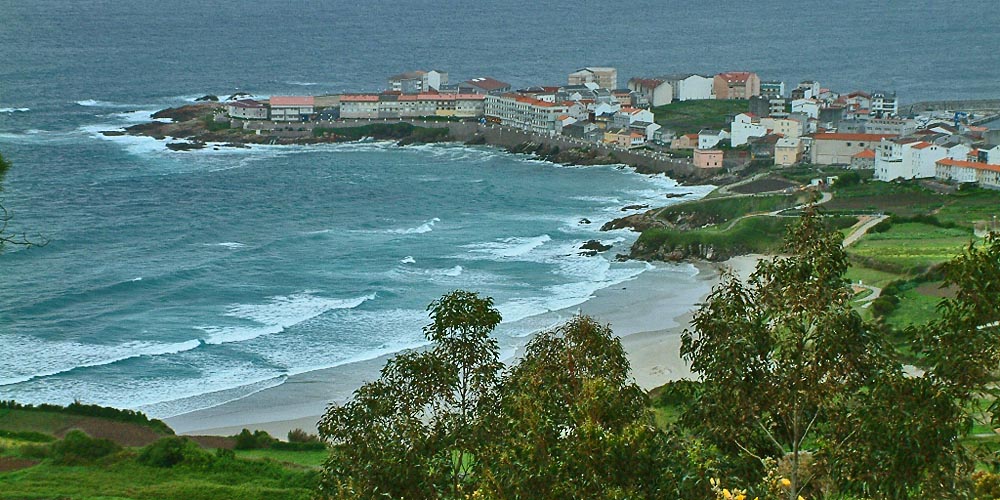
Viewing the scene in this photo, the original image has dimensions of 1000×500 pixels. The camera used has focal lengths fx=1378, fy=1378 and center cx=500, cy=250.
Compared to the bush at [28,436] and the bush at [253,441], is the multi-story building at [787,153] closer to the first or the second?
the bush at [253,441]

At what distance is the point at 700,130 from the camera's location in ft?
245

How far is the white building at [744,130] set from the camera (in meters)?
70.7

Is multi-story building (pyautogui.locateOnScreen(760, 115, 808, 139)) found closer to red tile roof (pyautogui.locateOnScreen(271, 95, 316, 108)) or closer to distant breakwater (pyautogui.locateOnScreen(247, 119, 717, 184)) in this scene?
distant breakwater (pyautogui.locateOnScreen(247, 119, 717, 184))

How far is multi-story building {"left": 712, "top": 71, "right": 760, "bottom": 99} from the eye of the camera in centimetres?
8731

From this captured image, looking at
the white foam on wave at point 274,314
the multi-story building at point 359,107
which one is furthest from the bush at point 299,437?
the multi-story building at point 359,107

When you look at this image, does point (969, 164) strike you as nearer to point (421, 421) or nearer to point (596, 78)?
point (596, 78)

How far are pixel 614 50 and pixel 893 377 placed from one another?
120410mm

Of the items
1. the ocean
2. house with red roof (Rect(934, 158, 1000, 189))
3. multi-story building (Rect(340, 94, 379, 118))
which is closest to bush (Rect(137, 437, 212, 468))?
the ocean

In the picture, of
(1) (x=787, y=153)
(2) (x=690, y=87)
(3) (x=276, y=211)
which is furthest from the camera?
A: (2) (x=690, y=87)

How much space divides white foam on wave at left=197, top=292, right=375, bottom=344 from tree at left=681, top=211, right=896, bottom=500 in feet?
89.0

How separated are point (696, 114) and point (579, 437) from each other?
240ft

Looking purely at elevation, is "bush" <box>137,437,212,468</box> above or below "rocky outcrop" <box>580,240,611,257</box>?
below

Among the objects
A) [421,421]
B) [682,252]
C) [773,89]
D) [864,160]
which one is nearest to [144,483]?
[421,421]

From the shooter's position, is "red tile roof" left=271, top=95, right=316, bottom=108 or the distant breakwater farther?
"red tile roof" left=271, top=95, right=316, bottom=108
